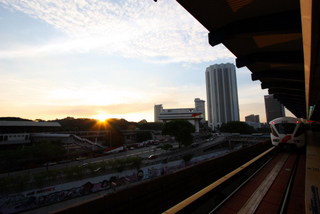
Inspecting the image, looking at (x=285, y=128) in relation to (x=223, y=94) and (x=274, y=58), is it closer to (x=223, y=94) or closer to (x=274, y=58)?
(x=274, y=58)

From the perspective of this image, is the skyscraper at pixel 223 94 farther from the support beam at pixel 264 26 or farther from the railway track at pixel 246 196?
the support beam at pixel 264 26

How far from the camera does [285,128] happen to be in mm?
11047

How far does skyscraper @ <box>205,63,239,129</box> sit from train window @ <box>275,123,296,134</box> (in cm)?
14017

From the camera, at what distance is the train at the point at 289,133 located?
10656 mm

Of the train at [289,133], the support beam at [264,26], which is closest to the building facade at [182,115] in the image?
the train at [289,133]

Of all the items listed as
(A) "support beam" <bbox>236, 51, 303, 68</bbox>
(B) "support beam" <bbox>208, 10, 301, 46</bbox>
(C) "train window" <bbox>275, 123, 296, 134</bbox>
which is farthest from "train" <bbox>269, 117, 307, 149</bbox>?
(B) "support beam" <bbox>208, 10, 301, 46</bbox>

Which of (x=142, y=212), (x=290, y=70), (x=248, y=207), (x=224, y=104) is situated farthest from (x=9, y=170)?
(x=224, y=104)

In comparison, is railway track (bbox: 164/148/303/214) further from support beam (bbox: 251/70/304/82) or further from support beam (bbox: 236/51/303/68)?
support beam (bbox: 251/70/304/82)

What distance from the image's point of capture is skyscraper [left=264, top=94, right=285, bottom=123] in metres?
145

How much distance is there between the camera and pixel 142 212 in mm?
4066

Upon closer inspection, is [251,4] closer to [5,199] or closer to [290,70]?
[290,70]

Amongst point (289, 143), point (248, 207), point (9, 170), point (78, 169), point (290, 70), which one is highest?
point (290, 70)

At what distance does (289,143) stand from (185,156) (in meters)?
21.4

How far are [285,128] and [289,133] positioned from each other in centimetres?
41
